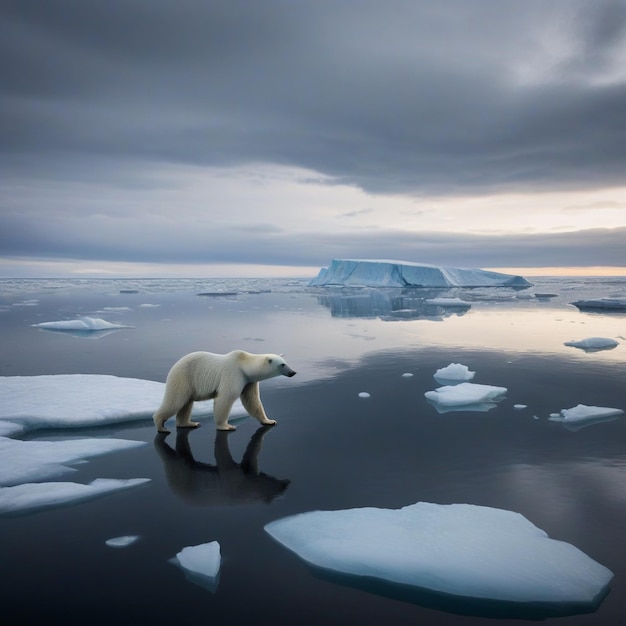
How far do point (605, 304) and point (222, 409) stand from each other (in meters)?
32.5

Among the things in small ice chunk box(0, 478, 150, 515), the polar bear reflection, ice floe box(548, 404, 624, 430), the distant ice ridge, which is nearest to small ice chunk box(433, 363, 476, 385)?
ice floe box(548, 404, 624, 430)

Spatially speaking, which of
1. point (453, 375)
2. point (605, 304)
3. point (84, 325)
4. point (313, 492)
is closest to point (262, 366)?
point (313, 492)

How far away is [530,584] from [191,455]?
13.2ft

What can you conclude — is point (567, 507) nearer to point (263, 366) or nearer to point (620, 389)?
point (263, 366)

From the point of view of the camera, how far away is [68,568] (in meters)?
3.71

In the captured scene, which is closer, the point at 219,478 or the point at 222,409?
the point at 219,478

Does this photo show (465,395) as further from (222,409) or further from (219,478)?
(219,478)

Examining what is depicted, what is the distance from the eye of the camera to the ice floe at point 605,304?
3173cm

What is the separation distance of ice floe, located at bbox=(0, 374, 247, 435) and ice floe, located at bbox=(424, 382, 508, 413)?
3.47 metres

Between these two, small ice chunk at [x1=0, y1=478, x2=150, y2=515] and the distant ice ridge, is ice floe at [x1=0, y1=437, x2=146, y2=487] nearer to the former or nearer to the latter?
small ice chunk at [x1=0, y1=478, x2=150, y2=515]

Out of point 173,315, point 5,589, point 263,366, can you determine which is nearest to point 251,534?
point 5,589

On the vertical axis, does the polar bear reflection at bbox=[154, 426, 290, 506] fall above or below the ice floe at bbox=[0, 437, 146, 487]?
below

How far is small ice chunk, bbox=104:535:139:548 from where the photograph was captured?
4.01 meters

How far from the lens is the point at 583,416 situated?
7.71 m
